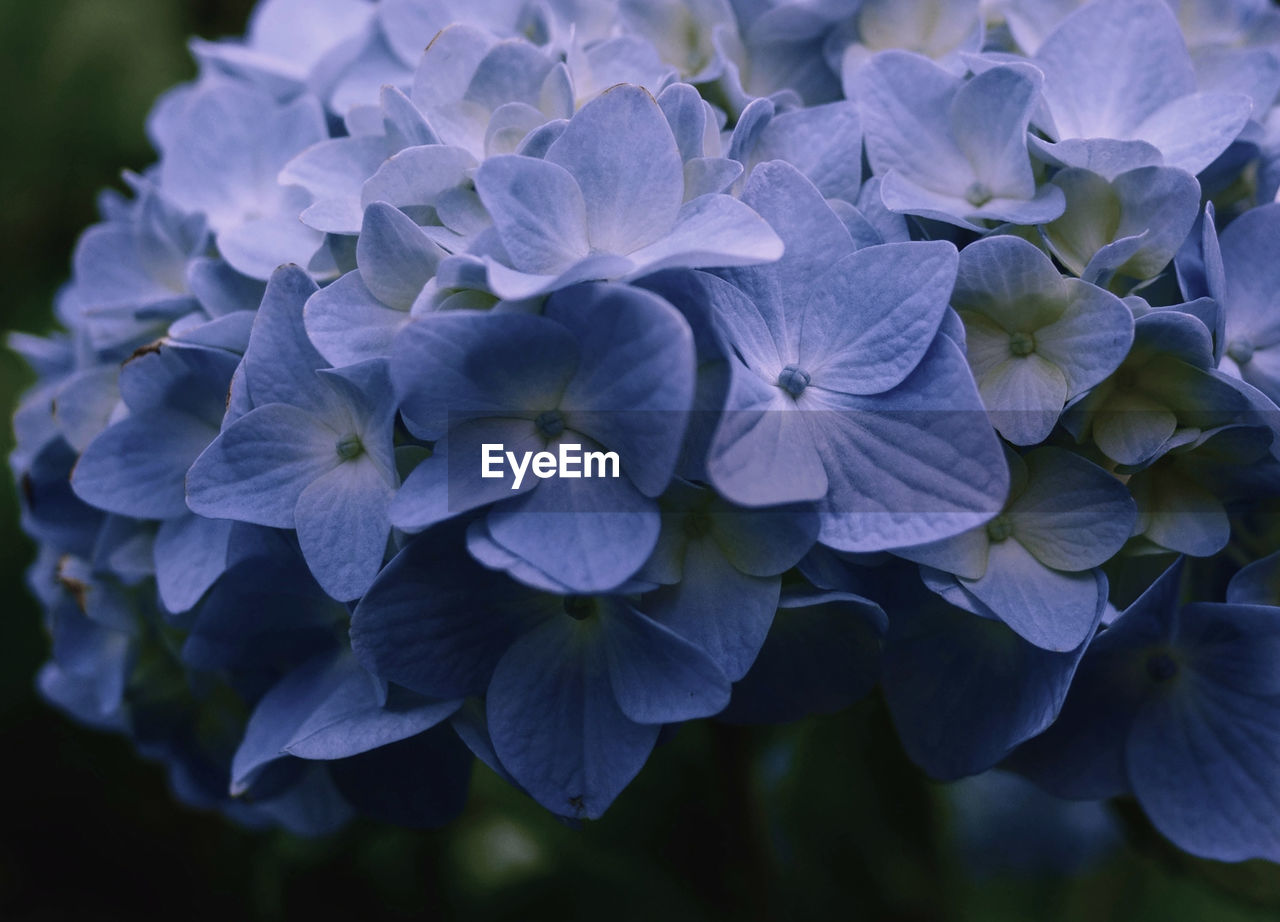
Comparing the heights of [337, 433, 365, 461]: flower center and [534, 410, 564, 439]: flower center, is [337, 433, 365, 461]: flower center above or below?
below

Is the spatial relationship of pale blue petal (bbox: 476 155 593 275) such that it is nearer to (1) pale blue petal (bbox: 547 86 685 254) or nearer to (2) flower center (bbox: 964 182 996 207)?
(1) pale blue petal (bbox: 547 86 685 254)

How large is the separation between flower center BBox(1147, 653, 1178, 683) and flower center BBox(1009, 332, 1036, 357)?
0.39 feet

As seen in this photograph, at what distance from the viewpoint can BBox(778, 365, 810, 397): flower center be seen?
1.04 ft

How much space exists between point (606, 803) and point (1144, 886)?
52 centimetres

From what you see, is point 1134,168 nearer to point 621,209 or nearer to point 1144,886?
point 621,209

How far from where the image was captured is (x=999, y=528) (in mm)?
339

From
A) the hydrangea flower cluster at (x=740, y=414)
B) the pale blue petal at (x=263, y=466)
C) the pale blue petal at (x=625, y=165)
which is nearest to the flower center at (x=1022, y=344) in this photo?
the hydrangea flower cluster at (x=740, y=414)

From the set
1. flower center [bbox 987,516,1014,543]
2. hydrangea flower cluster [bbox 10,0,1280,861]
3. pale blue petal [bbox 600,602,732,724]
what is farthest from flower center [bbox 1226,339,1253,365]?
pale blue petal [bbox 600,602,732,724]

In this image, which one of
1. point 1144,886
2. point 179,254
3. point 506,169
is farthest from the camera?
point 1144,886

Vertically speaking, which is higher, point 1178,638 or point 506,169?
point 506,169

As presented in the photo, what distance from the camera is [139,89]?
3.16ft

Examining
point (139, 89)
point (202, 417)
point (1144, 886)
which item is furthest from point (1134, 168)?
point (139, 89)

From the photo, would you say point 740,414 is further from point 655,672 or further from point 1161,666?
point 1161,666

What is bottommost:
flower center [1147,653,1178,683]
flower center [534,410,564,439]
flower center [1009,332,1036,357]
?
flower center [1147,653,1178,683]
